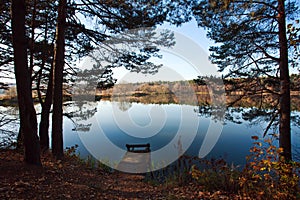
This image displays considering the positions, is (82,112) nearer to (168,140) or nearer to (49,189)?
(168,140)

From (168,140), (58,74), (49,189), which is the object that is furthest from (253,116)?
(168,140)

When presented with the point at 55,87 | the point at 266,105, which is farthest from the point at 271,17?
the point at 55,87

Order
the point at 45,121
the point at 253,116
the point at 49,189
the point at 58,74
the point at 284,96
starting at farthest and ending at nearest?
the point at 45,121 < the point at 253,116 < the point at 58,74 < the point at 284,96 < the point at 49,189

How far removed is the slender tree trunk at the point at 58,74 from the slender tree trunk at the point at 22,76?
1775 millimetres

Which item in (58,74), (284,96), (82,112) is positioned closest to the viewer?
(284,96)

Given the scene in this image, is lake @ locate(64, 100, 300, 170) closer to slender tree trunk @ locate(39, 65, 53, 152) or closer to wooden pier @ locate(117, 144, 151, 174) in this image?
wooden pier @ locate(117, 144, 151, 174)

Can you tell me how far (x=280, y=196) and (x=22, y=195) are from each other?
3645 millimetres

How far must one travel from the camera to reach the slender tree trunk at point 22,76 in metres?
3.26

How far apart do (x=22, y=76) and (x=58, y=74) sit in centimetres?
186

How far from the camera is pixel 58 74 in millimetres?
5129

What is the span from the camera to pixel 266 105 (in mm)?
5945

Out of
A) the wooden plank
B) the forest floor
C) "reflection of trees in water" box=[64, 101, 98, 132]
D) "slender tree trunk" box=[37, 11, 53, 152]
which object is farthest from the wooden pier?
"reflection of trees in water" box=[64, 101, 98, 132]

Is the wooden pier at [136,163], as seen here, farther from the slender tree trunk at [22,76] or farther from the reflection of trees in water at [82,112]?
the reflection of trees in water at [82,112]

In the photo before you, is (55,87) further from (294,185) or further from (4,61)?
(294,185)
